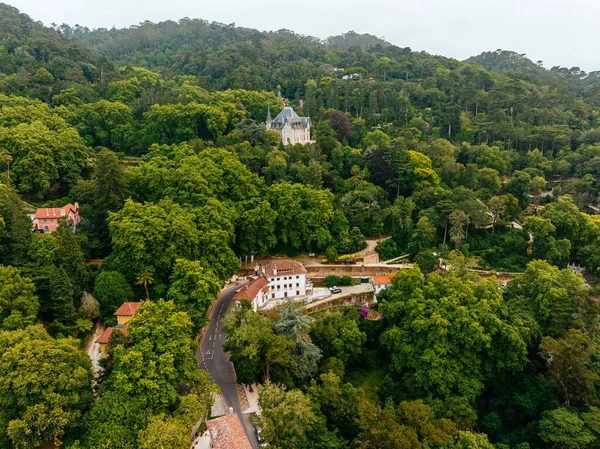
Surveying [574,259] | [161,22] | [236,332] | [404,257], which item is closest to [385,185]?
[404,257]

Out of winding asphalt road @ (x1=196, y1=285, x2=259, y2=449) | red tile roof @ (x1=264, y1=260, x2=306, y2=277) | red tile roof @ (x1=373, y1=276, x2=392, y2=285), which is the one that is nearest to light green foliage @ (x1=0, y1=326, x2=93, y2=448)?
winding asphalt road @ (x1=196, y1=285, x2=259, y2=449)

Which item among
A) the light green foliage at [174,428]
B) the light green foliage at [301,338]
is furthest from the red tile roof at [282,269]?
the light green foliage at [174,428]

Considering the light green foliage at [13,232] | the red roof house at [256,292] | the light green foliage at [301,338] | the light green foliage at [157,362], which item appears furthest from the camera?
the red roof house at [256,292]

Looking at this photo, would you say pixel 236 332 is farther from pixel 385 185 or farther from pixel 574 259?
pixel 574 259

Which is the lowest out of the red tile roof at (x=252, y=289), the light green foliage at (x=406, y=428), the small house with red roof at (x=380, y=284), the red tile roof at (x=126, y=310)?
the light green foliage at (x=406, y=428)

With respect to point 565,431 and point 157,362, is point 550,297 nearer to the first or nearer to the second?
point 565,431

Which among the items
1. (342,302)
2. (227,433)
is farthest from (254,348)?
(342,302)

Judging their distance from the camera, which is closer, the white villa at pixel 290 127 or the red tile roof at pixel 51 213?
the red tile roof at pixel 51 213

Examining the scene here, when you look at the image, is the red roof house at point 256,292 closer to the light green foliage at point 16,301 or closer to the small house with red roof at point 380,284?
the small house with red roof at point 380,284
